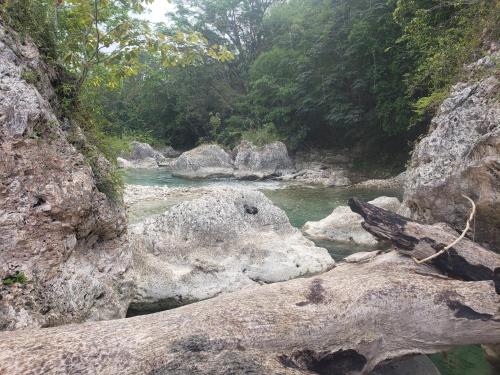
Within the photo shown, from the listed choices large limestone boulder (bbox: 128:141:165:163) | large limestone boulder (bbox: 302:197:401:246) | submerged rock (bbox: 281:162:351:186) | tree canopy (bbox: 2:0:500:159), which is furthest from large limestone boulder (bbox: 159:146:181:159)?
large limestone boulder (bbox: 302:197:401:246)

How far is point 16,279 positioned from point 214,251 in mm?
3881

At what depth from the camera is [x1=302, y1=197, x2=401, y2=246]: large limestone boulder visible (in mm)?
9375

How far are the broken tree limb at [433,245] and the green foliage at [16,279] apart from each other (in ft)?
12.2

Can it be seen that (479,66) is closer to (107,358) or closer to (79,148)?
(79,148)

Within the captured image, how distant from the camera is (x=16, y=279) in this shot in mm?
3447

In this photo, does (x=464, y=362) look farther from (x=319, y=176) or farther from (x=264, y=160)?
(x=264, y=160)

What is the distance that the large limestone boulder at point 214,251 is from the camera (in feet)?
19.5

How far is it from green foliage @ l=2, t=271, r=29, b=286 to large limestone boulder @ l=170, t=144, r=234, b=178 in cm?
2122

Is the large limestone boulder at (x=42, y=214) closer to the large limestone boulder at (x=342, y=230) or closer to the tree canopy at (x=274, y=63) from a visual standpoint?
the tree canopy at (x=274, y=63)

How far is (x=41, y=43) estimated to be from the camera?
4660mm

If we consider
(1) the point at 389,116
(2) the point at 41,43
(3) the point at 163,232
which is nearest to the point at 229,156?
(1) the point at 389,116

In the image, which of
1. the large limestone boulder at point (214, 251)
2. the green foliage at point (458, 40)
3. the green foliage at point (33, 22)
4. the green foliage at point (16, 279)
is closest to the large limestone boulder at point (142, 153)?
the large limestone boulder at point (214, 251)

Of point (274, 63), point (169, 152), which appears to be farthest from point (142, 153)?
point (274, 63)

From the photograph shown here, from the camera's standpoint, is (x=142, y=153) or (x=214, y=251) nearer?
(x=214, y=251)
